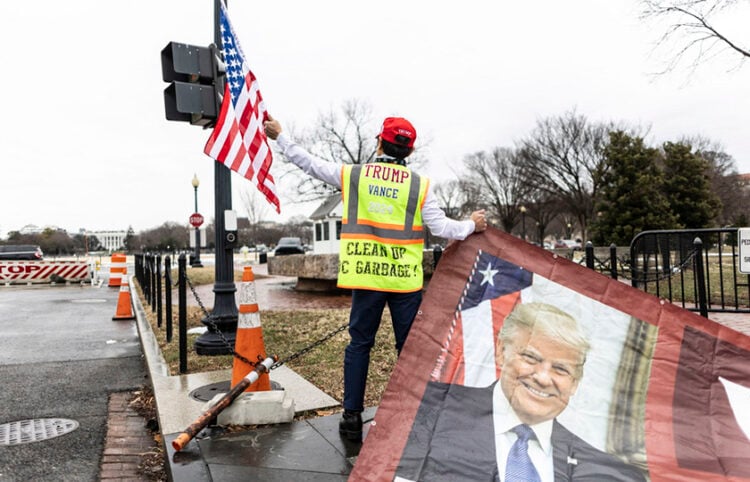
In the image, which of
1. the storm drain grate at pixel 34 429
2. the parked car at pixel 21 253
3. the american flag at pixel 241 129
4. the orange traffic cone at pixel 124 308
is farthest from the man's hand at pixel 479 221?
the parked car at pixel 21 253

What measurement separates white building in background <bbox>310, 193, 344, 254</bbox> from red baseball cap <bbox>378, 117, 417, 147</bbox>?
707 inches

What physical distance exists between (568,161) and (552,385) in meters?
41.5

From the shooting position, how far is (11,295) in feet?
56.8

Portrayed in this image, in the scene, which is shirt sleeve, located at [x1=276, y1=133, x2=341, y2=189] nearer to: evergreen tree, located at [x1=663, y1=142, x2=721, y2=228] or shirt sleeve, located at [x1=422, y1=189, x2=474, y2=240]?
shirt sleeve, located at [x1=422, y1=189, x2=474, y2=240]

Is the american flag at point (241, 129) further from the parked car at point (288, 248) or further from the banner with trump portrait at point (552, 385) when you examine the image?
the parked car at point (288, 248)

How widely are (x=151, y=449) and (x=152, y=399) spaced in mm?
1305

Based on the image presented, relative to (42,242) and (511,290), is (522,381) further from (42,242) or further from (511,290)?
(42,242)

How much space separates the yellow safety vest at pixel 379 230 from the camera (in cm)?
327

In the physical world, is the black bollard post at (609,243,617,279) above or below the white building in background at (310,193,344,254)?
below

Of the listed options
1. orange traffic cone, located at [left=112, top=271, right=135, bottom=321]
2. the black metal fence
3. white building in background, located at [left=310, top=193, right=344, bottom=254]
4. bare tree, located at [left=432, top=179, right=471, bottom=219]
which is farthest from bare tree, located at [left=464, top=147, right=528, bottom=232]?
orange traffic cone, located at [left=112, top=271, right=135, bottom=321]

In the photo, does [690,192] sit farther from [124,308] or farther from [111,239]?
[111,239]

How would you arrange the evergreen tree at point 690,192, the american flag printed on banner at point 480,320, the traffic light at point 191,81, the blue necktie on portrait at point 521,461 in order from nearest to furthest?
the blue necktie on portrait at point 521,461 < the american flag printed on banner at point 480,320 < the traffic light at point 191,81 < the evergreen tree at point 690,192

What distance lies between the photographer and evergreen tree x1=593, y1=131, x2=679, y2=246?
3434 cm

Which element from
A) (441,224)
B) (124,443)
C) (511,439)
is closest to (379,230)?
(441,224)
